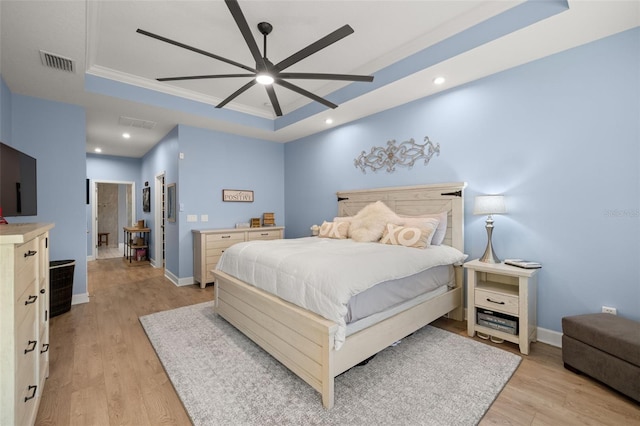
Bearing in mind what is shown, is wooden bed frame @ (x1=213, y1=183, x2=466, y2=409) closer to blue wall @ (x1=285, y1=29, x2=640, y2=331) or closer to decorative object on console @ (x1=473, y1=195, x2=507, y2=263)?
blue wall @ (x1=285, y1=29, x2=640, y2=331)

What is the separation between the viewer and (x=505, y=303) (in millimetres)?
2445

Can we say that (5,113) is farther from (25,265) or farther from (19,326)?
(19,326)

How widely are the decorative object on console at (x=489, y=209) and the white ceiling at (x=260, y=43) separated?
132 centimetres

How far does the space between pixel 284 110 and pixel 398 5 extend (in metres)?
2.66

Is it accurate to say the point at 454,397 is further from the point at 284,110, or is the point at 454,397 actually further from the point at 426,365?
the point at 284,110

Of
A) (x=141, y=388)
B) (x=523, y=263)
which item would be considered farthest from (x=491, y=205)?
(x=141, y=388)

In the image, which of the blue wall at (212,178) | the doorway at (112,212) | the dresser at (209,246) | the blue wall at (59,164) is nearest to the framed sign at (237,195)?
the blue wall at (212,178)

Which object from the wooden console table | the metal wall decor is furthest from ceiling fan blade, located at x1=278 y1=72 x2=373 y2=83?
the wooden console table

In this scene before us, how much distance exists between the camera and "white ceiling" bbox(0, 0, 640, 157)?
2168mm

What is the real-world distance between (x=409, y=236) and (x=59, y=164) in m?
4.46

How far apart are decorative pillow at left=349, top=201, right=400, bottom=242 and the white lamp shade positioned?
0.93 meters

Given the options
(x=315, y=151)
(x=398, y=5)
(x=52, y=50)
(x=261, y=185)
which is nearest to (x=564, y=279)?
(x=398, y=5)

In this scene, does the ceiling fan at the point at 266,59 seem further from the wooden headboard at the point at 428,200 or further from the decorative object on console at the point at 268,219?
the decorative object on console at the point at 268,219

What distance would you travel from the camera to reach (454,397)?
1.79m
